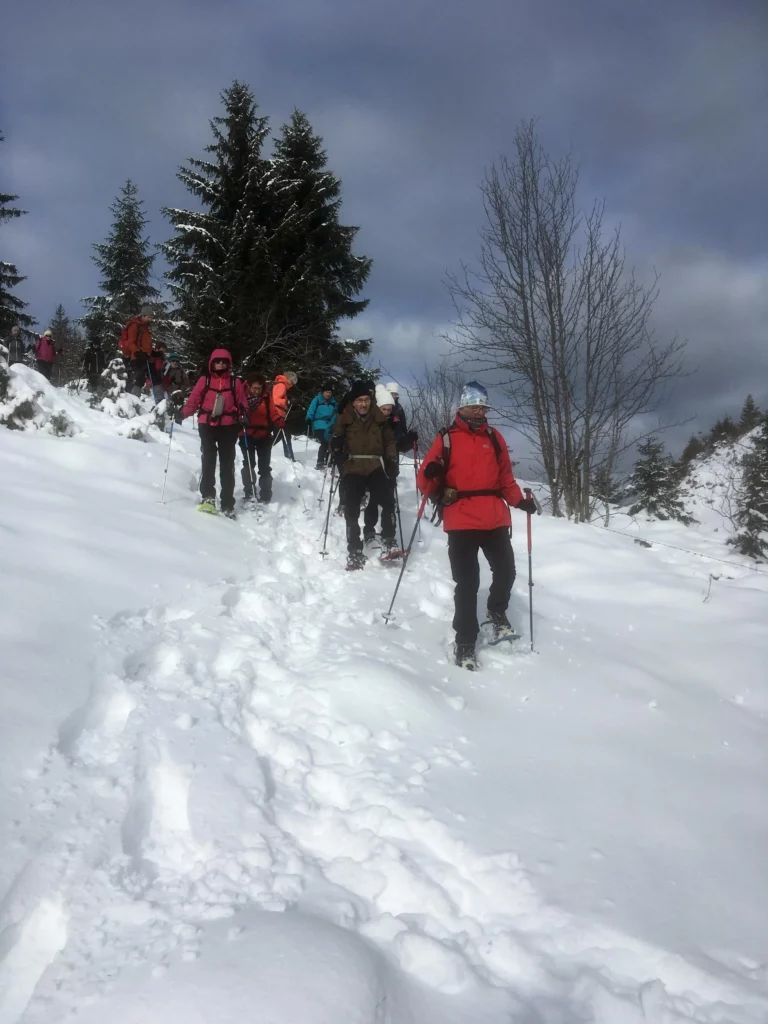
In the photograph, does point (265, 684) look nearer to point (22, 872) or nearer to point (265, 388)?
point (22, 872)

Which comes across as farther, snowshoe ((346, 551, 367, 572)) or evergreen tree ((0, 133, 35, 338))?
evergreen tree ((0, 133, 35, 338))

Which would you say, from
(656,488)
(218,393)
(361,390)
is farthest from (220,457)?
(656,488)

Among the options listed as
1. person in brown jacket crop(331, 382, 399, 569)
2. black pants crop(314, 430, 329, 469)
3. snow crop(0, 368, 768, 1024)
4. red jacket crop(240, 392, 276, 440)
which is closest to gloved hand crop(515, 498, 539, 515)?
snow crop(0, 368, 768, 1024)

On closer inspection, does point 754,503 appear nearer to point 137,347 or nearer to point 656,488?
point 656,488

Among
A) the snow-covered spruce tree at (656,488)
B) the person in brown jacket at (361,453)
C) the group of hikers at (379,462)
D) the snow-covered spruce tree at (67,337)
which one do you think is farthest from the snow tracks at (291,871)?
the snow-covered spruce tree at (67,337)

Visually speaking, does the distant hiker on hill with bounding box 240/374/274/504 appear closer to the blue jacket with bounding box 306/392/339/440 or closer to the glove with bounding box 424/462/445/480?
the blue jacket with bounding box 306/392/339/440

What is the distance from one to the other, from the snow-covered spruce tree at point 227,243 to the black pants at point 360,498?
33.0 ft

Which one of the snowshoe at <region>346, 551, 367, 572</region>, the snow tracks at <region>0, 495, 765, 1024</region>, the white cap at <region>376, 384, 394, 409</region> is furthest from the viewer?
the white cap at <region>376, 384, 394, 409</region>

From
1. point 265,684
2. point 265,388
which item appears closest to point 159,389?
point 265,388

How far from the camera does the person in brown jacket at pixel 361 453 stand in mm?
7137

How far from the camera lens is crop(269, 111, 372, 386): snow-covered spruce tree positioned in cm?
1633

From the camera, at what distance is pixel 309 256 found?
17.2 metres

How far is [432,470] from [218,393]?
403cm

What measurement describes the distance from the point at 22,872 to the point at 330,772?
134cm
